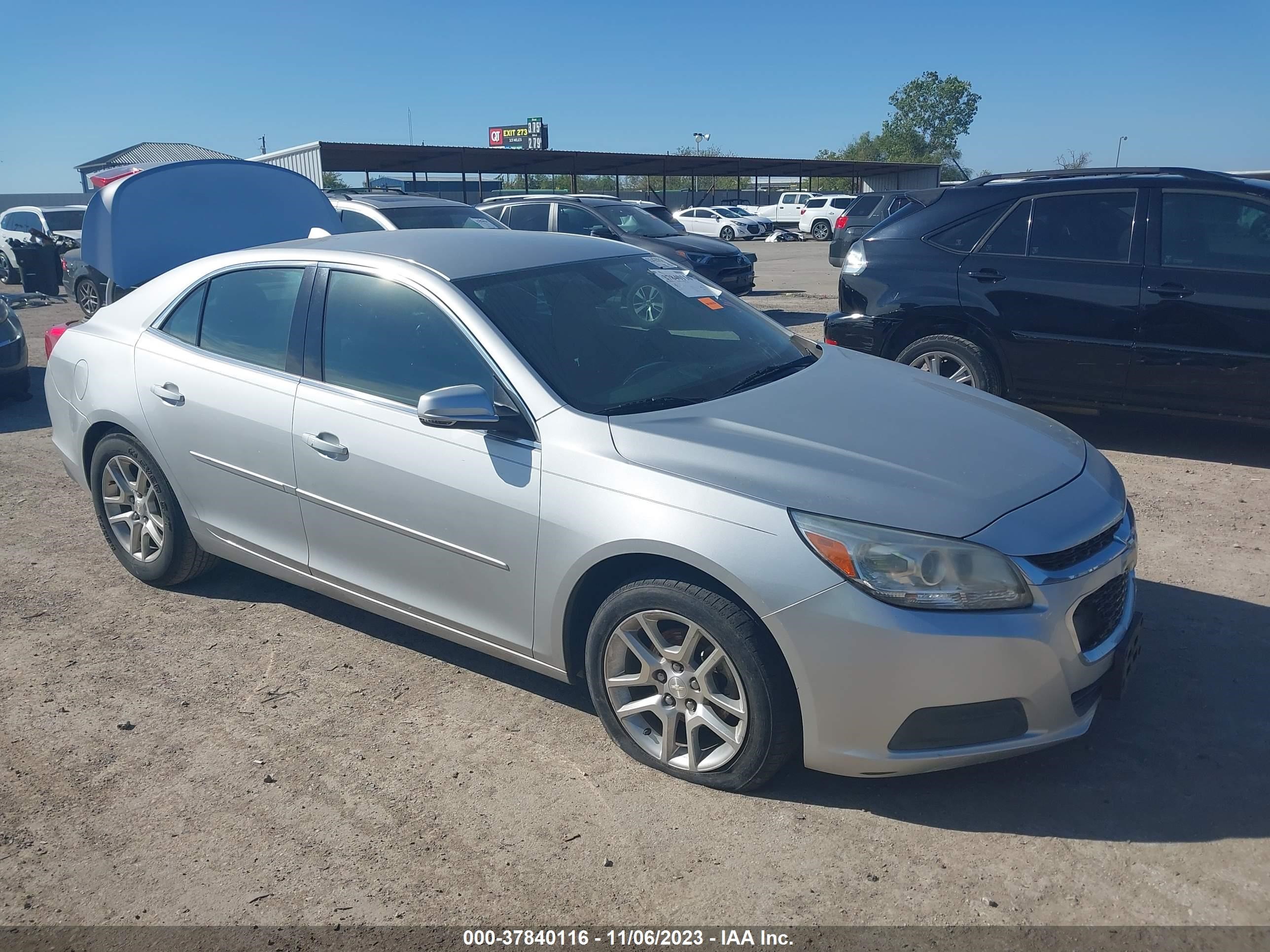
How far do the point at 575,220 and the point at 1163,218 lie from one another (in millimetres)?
9655

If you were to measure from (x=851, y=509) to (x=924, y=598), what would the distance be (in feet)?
1.02

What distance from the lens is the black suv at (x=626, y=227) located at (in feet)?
46.4

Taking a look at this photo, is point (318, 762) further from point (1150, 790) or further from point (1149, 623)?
point (1149, 623)

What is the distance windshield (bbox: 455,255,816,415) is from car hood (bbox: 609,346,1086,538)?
168 mm

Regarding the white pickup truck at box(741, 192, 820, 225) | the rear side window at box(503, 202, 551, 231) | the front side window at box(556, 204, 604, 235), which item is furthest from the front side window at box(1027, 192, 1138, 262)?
the white pickup truck at box(741, 192, 820, 225)

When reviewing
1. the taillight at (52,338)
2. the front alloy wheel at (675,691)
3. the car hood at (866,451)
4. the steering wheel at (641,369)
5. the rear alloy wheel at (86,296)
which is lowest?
the rear alloy wheel at (86,296)

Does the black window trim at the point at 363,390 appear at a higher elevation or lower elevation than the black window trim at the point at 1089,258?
lower

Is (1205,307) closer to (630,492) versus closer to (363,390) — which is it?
(630,492)

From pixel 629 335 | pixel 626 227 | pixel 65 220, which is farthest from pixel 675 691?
pixel 65 220

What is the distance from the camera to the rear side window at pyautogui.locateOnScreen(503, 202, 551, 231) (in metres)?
15.1

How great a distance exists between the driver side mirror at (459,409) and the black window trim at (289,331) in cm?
94

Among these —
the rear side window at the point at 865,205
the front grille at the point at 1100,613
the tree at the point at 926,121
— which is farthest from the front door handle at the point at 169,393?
the tree at the point at 926,121

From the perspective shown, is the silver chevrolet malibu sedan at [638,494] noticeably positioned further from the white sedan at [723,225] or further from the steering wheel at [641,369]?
the white sedan at [723,225]

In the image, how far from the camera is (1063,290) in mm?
6402
